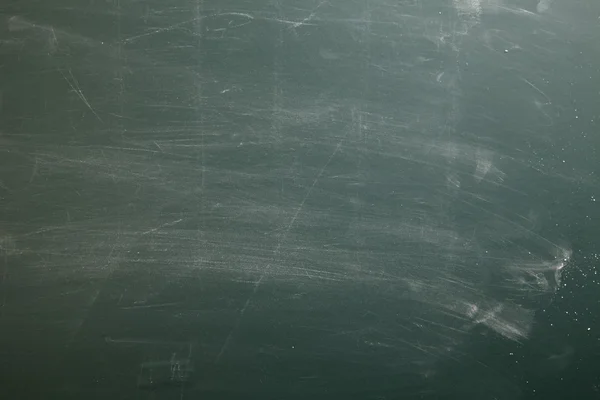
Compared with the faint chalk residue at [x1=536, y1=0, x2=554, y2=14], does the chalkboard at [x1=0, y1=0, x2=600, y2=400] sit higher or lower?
lower

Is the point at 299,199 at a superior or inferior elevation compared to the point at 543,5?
inferior

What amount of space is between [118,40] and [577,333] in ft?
6.31

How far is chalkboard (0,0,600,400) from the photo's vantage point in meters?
1.90

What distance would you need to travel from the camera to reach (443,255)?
6.58 feet

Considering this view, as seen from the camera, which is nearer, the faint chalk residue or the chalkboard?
the chalkboard

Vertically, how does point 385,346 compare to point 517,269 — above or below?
below

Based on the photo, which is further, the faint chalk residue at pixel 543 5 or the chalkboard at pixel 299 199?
the faint chalk residue at pixel 543 5

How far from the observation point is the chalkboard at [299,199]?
74.8 inches

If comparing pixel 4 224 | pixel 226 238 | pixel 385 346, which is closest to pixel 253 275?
pixel 226 238

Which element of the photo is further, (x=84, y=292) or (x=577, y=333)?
(x=577, y=333)

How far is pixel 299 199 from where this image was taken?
1967 millimetres

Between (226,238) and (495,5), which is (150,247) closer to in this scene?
(226,238)

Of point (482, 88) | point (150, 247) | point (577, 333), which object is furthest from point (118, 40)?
point (577, 333)

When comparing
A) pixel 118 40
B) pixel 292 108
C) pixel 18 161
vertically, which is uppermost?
pixel 118 40
